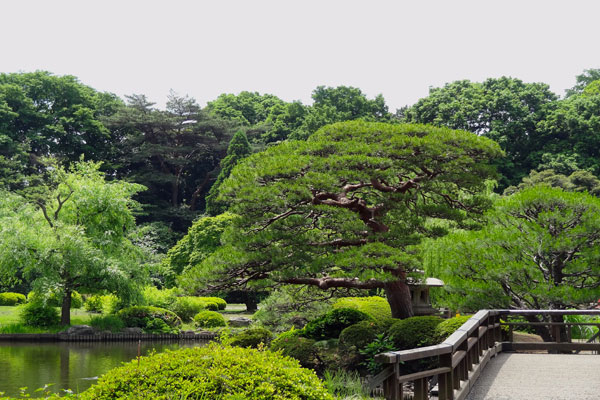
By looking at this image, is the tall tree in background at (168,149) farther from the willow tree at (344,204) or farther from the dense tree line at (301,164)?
the willow tree at (344,204)

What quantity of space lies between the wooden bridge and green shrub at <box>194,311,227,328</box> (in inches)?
671

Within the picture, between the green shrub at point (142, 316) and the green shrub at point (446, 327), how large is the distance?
59.0 feet

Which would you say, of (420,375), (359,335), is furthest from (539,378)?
(359,335)

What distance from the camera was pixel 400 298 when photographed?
1305 centimetres

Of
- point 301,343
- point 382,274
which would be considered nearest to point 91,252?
point 301,343

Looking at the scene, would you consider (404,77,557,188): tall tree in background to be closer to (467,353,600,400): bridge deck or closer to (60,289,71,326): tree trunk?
(60,289,71,326): tree trunk

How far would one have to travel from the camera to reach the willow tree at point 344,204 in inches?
454

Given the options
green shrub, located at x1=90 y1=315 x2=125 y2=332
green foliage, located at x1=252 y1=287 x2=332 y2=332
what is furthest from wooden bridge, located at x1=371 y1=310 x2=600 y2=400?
green shrub, located at x1=90 y1=315 x2=125 y2=332

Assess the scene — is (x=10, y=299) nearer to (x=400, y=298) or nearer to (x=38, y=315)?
(x=38, y=315)

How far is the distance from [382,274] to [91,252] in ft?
55.0

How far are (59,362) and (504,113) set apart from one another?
3872 centimetres

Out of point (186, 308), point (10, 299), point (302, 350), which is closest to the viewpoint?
point (302, 350)

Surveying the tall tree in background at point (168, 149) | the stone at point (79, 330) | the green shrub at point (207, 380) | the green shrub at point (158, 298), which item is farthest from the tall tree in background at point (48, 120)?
the green shrub at point (207, 380)

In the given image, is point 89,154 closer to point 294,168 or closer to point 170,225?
point 170,225
